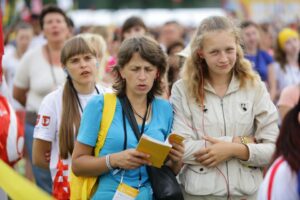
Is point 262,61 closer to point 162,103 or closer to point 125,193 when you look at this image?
point 162,103

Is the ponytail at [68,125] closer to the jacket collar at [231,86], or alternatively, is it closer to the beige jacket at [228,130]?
the beige jacket at [228,130]

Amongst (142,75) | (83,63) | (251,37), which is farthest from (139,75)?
(251,37)

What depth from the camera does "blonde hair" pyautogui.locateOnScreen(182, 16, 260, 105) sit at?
5.28 metres

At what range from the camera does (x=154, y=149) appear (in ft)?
15.3

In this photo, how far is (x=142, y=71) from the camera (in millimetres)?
5047

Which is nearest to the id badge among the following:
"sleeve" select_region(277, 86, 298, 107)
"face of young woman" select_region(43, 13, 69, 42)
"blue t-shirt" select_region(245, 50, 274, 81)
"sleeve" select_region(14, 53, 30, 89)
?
"sleeve" select_region(277, 86, 298, 107)

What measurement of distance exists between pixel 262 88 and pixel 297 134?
1.69 meters

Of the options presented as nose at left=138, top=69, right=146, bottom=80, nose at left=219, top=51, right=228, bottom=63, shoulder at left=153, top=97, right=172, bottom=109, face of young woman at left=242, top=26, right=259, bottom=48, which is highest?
nose at left=219, top=51, right=228, bottom=63

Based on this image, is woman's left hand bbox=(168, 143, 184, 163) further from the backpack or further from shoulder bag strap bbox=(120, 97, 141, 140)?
the backpack

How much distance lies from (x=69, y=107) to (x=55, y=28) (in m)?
2.93

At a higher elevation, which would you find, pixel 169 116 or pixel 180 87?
pixel 180 87

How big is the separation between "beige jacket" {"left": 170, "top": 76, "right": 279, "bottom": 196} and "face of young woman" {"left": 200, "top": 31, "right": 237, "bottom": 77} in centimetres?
14

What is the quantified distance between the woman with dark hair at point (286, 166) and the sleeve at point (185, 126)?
4.60 feet

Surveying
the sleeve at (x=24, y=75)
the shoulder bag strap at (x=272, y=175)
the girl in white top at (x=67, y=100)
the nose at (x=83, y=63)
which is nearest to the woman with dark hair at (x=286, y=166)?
the shoulder bag strap at (x=272, y=175)
